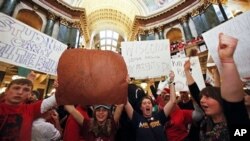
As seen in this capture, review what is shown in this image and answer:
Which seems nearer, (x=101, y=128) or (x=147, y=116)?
(x=101, y=128)

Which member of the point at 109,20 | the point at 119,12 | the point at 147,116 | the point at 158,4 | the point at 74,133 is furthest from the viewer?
the point at 109,20

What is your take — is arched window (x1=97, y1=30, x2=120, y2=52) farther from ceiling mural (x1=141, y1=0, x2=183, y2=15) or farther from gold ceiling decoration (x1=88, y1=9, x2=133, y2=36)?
ceiling mural (x1=141, y1=0, x2=183, y2=15)

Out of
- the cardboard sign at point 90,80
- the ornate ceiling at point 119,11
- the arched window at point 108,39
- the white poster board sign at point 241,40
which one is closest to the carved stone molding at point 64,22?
the ornate ceiling at point 119,11

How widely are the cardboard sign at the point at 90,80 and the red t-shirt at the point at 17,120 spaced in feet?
3.00

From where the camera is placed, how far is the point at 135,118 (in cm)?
247

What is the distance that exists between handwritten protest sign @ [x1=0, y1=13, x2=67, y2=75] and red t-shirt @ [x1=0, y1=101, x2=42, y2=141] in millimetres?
719

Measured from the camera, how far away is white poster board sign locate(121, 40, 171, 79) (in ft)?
12.0

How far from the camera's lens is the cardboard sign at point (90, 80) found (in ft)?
4.50

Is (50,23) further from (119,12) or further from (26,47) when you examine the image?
(26,47)

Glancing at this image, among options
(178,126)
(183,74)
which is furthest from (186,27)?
(178,126)

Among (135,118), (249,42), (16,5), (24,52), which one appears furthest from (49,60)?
(16,5)

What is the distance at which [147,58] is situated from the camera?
12.3 ft

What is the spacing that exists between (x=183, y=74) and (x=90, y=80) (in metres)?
3.19

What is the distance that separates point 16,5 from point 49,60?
1273 cm
